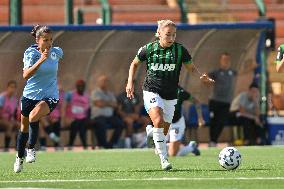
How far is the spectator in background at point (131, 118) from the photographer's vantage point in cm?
2639

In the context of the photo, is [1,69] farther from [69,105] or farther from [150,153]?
[150,153]

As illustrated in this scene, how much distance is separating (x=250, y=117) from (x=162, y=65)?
1138 centimetres

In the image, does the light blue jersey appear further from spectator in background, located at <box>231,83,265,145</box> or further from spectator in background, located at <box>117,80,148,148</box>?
spectator in background, located at <box>231,83,265,145</box>

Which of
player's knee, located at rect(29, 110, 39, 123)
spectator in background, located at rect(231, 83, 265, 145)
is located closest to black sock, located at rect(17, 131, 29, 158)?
player's knee, located at rect(29, 110, 39, 123)

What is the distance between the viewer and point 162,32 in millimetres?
15359

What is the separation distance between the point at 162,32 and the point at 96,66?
1186 centimetres

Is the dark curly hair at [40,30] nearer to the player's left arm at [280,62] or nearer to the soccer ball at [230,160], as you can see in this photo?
the soccer ball at [230,160]

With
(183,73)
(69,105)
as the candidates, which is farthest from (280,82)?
(69,105)

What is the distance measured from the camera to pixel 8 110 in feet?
85.2

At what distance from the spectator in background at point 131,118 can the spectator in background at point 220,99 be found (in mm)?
1644

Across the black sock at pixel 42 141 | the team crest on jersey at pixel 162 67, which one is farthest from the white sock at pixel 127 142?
the team crest on jersey at pixel 162 67

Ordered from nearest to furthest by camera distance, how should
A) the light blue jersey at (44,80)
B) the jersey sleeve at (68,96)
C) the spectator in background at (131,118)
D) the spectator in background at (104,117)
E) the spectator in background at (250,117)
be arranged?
the light blue jersey at (44,80), the spectator in background at (104,117), the spectator in background at (131,118), the jersey sleeve at (68,96), the spectator in background at (250,117)

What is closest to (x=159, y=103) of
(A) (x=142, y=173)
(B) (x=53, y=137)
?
(A) (x=142, y=173)

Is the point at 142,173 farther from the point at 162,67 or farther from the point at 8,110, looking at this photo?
the point at 8,110
